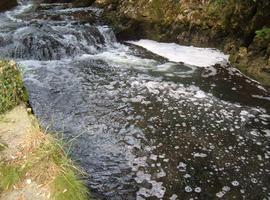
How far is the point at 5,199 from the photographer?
4.01 metres

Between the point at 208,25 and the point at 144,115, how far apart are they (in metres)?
5.04

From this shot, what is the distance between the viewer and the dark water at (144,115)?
5977 mm

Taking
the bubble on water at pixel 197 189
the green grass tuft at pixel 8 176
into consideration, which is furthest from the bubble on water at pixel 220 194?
the green grass tuft at pixel 8 176

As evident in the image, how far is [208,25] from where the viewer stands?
38.3ft

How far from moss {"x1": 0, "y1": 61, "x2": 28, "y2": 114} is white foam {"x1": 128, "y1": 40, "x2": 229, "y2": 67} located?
592 cm

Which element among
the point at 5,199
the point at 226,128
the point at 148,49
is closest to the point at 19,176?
the point at 5,199

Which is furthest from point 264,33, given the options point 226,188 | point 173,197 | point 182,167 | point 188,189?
point 173,197

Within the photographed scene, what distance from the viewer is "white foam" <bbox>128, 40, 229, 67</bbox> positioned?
10.8m

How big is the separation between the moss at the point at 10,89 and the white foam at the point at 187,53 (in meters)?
5.92

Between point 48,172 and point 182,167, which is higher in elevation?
point 48,172

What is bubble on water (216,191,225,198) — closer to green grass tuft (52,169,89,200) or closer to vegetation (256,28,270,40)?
green grass tuft (52,169,89,200)

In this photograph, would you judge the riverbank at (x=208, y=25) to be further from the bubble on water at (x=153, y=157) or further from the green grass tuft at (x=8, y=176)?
the green grass tuft at (x=8, y=176)

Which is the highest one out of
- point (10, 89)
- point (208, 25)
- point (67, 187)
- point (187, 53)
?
point (10, 89)

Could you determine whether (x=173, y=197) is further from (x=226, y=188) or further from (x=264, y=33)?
(x=264, y=33)
